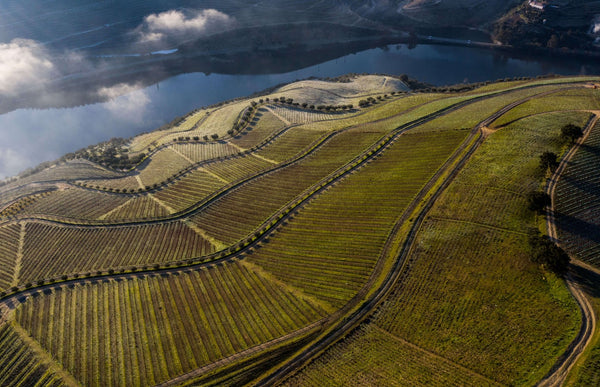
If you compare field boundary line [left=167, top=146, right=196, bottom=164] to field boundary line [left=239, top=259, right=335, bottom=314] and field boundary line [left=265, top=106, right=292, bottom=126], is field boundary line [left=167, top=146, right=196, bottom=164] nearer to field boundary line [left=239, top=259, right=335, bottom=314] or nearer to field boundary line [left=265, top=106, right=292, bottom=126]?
field boundary line [left=265, top=106, right=292, bottom=126]

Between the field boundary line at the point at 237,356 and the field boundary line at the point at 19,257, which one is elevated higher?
the field boundary line at the point at 19,257

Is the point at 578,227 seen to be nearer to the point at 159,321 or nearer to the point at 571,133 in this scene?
the point at 571,133

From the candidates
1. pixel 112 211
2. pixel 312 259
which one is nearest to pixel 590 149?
pixel 312 259

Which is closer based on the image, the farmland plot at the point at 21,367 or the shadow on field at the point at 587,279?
the farmland plot at the point at 21,367

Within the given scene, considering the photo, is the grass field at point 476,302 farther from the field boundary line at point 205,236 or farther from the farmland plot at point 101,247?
the farmland plot at point 101,247

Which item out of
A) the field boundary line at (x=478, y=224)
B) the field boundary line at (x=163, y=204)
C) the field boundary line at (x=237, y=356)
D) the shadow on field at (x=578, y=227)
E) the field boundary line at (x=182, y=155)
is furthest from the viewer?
the field boundary line at (x=182, y=155)

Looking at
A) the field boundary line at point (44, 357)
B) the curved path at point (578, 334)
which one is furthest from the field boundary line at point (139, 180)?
the curved path at point (578, 334)

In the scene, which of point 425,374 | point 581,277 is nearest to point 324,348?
point 425,374

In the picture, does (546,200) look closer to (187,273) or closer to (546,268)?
(546,268)
